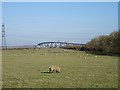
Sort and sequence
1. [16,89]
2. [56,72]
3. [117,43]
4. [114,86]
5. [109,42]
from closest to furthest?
1. [16,89]
2. [114,86]
3. [56,72]
4. [117,43]
5. [109,42]

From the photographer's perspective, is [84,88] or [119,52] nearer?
[84,88]

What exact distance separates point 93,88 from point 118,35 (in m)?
97.6

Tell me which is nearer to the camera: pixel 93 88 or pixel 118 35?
pixel 93 88

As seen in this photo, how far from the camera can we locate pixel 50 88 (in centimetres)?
1780

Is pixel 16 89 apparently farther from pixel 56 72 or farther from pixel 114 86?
pixel 56 72

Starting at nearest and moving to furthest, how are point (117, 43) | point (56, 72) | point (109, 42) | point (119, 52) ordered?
point (56, 72) → point (119, 52) → point (117, 43) → point (109, 42)

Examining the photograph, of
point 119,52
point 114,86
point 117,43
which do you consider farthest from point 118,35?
point 114,86

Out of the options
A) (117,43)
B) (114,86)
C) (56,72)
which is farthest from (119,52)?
(114,86)

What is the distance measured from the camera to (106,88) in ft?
59.7

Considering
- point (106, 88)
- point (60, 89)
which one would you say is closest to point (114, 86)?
point (106, 88)

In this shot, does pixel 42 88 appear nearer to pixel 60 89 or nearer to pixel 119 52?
pixel 60 89

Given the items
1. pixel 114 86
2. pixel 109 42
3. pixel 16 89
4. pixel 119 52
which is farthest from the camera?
pixel 109 42

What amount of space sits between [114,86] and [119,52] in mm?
88505

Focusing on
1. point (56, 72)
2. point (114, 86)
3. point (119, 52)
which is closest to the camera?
point (114, 86)
